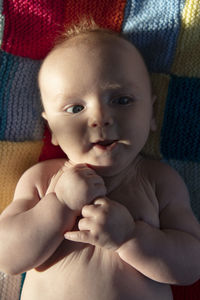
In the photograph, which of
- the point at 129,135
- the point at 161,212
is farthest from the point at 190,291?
the point at 129,135

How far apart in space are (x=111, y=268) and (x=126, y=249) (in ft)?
0.22

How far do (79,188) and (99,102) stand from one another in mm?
211

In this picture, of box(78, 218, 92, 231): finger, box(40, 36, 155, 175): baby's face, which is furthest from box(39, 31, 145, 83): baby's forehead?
box(78, 218, 92, 231): finger

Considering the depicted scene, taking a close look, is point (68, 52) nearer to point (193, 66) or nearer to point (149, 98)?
Result: point (149, 98)

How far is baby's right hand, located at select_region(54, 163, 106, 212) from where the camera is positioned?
0.80 m

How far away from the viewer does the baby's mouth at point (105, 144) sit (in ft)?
2.81

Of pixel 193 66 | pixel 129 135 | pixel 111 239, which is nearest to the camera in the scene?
pixel 111 239

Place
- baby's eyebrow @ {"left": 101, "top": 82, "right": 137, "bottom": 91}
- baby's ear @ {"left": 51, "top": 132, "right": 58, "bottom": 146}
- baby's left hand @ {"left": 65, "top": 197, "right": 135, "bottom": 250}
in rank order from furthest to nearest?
baby's ear @ {"left": 51, "top": 132, "right": 58, "bottom": 146} → baby's eyebrow @ {"left": 101, "top": 82, "right": 137, "bottom": 91} → baby's left hand @ {"left": 65, "top": 197, "right": 135, "bottom": 250}

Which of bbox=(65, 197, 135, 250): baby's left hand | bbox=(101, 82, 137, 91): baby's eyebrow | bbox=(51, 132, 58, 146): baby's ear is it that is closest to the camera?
bbox=(65, 197, 135, 250): baby's left hand

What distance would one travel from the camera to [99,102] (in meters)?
0.87

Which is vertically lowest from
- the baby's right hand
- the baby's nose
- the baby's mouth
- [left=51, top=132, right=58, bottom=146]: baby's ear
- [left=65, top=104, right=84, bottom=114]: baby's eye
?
the baby's right hand

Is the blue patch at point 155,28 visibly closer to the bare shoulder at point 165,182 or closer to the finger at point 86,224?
the bare shoulder at point 165,182

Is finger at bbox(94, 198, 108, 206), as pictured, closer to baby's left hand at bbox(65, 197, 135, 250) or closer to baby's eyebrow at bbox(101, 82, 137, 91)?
baby's left hand at bbox(65, 197, 135, 250)

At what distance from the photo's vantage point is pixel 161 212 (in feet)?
3.10
